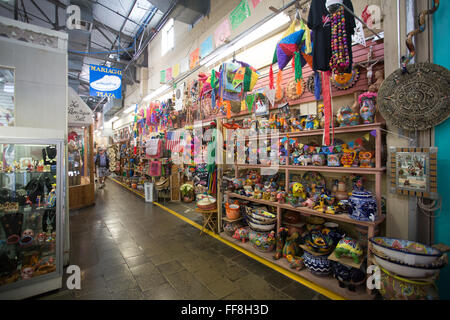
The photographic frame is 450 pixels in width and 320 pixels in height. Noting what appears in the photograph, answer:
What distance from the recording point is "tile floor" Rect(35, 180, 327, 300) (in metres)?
2.18

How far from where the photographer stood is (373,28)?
2.35 m

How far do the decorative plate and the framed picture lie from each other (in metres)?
1.02

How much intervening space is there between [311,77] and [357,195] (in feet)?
6.04

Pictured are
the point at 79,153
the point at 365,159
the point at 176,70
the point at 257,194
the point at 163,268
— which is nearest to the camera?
the point at 365,159

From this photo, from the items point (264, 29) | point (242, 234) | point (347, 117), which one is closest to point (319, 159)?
point (347, 117)

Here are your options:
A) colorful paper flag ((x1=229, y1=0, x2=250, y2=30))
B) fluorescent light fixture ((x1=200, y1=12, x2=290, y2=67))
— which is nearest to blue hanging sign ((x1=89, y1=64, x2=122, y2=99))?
colorful paper flag ((x1=229, y1=0, x2=250, y2=30))

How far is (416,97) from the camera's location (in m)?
1.94

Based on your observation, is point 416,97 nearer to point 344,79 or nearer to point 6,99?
point 344,79

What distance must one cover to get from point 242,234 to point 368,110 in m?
2.57

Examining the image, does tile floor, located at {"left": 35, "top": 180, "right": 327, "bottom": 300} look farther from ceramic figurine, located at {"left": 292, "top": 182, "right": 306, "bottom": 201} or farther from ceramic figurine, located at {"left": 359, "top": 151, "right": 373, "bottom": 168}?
ceramic figurine, located at {"left": 359, "top": 151, "right": 373, "bottom": 168}

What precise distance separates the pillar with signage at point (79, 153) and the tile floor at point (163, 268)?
187 cm

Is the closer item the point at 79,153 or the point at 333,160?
the point at 333,160

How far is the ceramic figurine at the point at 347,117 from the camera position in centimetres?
228
